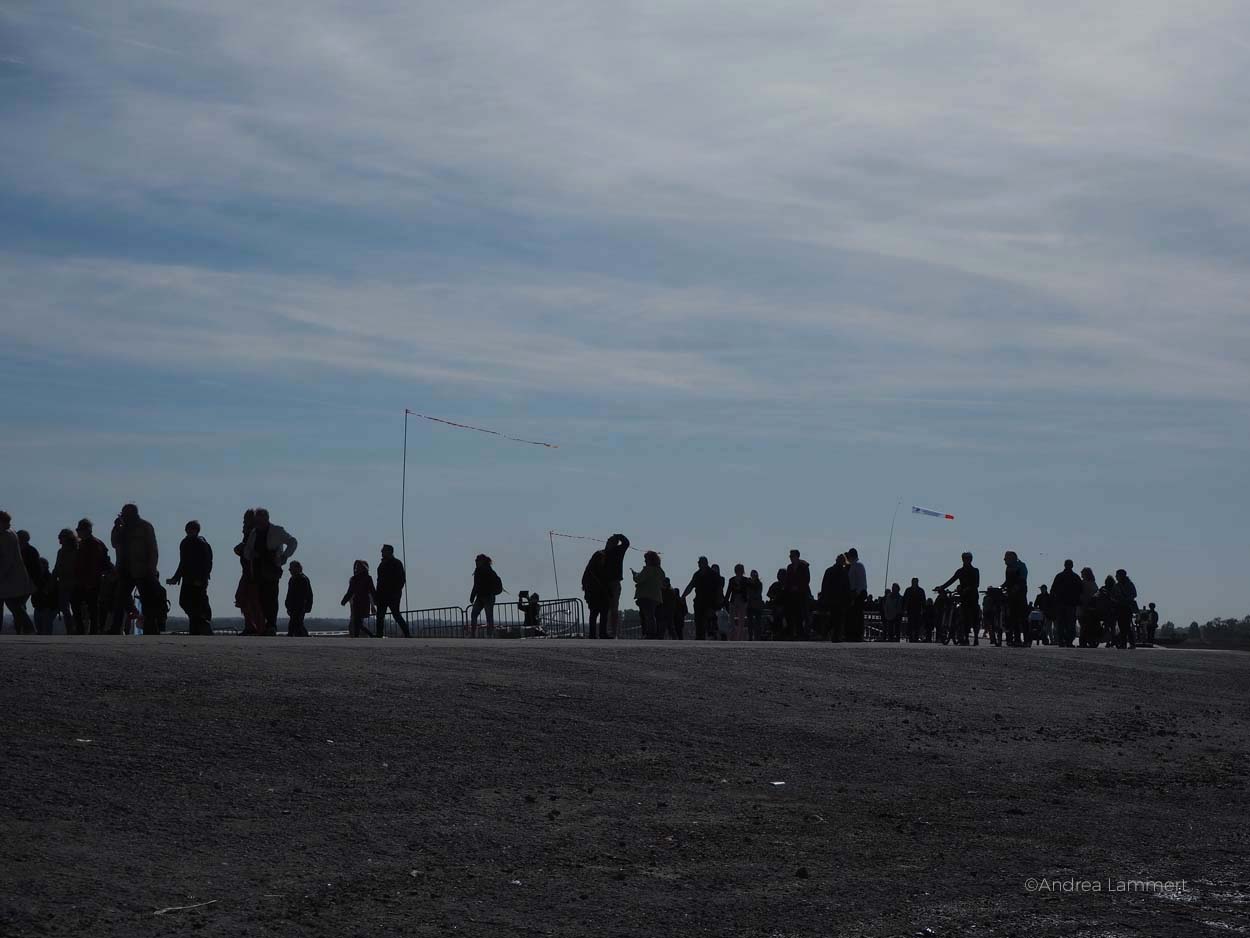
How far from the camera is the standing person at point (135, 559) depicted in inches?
793

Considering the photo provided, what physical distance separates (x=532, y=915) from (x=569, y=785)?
2694 millimetres

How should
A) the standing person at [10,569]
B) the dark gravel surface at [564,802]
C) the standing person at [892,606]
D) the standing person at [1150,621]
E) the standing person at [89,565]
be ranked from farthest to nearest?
1. the standing person at [1150,621]
2. the standing person at [892,606]
3. the standing person at [89,565]
4. the standing person at [10,569]
5. the dark gravel surface at [564,802]

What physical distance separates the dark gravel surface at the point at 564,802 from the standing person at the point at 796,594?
12416mm

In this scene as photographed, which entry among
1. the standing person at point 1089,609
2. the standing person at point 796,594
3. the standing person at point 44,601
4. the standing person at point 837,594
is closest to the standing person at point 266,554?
the standing person at point 44,601

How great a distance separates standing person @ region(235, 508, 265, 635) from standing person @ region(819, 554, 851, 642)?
30.7 feet

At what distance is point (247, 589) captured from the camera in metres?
21.5

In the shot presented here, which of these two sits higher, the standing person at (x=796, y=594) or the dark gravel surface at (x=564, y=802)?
the standing person at (x=796, y=594)

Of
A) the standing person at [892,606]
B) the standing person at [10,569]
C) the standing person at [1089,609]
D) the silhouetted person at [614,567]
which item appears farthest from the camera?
the standing person at [892,606]

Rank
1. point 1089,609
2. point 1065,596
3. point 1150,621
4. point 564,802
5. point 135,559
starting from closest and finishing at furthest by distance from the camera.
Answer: point 564,802
point 135,559
point 1065,596
point 1089,609
point 1150,621

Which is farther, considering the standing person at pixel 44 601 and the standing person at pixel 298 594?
the standing person at pixel 298 594

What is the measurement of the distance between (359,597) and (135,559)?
281 inches

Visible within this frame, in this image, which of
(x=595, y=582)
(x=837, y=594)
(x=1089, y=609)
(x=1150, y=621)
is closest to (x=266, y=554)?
(x=595, y=582)

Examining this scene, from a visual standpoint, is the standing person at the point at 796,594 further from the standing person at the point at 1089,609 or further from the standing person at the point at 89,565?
the standing person at the point at 89,565

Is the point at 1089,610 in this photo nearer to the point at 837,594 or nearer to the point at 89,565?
the point at 837,594
